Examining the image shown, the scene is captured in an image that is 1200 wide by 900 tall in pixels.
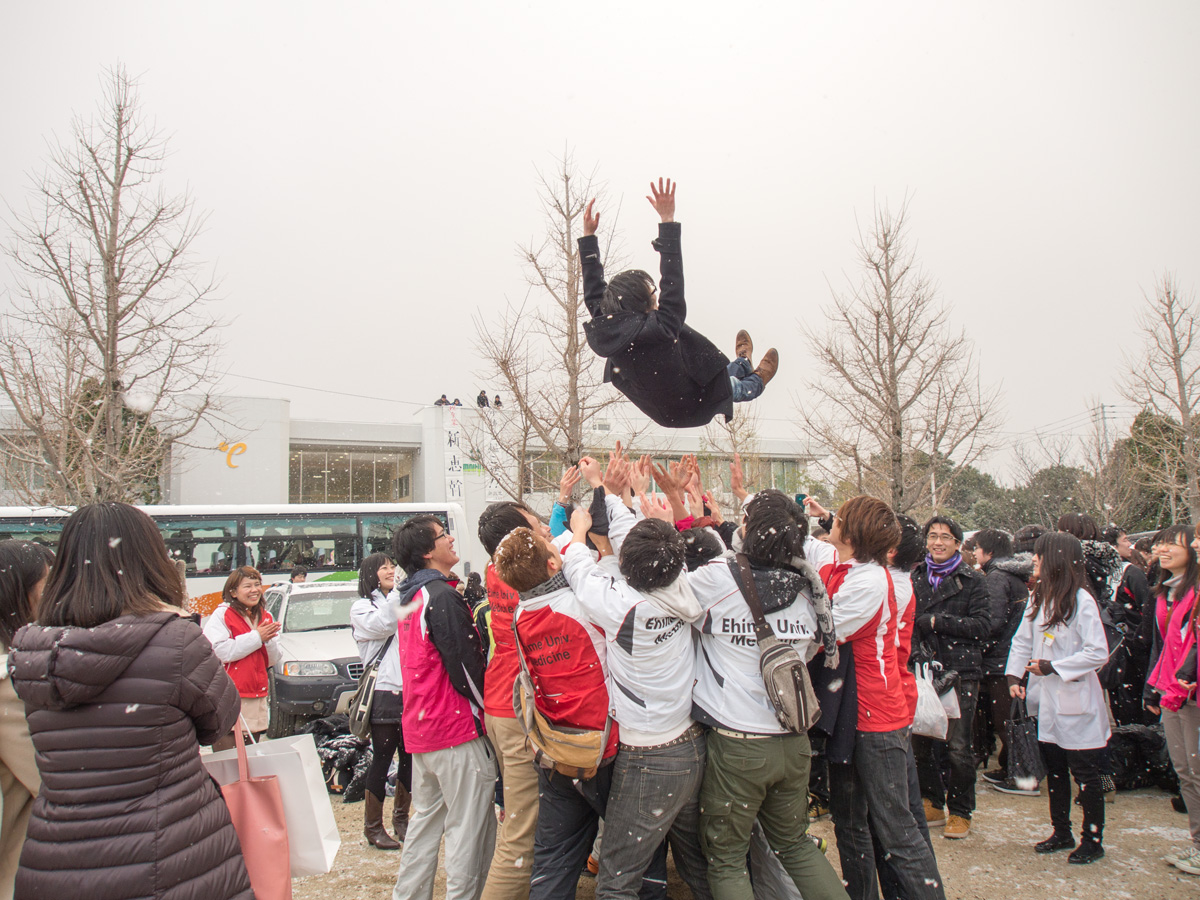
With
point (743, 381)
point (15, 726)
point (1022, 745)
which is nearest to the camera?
point (15, 726)

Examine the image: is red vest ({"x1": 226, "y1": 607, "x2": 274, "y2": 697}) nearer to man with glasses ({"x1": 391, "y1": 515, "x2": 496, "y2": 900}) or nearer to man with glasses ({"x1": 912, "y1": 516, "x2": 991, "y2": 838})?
man with glasses ({"x1": 391, "y1": 515, "x2": 496, "y2": 900})

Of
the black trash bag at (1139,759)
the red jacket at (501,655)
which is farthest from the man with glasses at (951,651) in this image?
the red jacket at (501,655)

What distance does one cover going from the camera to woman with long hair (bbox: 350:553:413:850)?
4457 millimetres

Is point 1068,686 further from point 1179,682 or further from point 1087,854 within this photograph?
point 1087,854

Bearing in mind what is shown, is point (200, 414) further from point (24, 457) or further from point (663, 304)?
point (663, 304)

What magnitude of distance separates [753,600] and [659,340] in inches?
48.4

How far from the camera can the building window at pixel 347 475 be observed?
29875 millimetres

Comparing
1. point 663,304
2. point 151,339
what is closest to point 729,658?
point 663,304

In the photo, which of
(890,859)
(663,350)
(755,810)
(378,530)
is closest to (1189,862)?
(890,859)

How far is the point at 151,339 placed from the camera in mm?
10781

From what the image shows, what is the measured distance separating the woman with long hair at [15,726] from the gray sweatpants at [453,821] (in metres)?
1.61

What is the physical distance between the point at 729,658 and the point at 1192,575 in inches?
126

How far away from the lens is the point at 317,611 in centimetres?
934

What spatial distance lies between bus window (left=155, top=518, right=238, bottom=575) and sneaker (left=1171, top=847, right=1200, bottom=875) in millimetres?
15177
